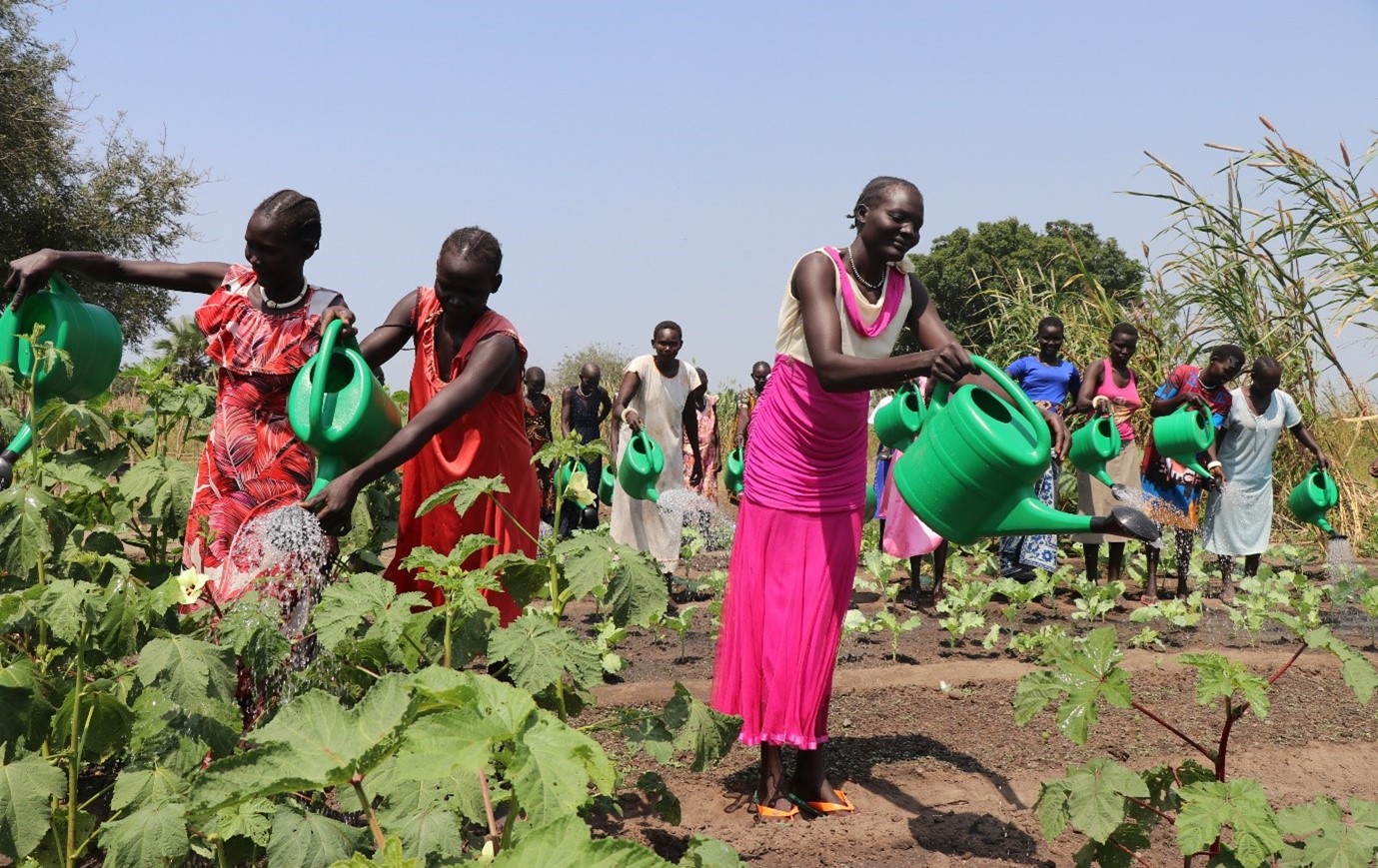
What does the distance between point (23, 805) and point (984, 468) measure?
1887 mm

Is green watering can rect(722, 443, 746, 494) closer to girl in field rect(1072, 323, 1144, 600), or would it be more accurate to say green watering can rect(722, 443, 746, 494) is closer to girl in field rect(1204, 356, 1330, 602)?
girl in field rect(1072, 323, 1144, 600)

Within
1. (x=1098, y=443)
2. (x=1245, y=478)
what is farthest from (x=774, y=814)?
(x=1245, y=478)

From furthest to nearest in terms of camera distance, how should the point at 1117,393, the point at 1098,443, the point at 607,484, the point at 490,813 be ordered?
the point at 607,484, the point at 1117,393, the point at 1098,443, the point at 490,813

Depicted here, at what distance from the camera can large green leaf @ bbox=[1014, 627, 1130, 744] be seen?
2.15 meters

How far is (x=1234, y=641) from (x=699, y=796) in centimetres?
365

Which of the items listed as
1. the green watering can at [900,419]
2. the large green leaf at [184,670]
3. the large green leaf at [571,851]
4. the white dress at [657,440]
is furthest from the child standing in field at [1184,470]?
the large green leaf at [571,851]

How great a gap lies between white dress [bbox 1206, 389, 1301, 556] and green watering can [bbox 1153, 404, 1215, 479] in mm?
982

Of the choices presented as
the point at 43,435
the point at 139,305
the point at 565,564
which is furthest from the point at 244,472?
the point at 139,305

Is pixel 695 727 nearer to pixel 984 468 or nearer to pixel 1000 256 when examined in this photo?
pixel 984 468

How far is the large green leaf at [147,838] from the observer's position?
197cm

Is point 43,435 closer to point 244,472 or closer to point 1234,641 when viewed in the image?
point 244,472

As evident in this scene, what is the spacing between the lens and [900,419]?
12.4 ft

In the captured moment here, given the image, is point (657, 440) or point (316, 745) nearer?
point (316, 745)

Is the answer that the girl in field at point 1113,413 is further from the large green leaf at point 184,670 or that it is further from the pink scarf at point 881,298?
the large green leaf at point 184,670
